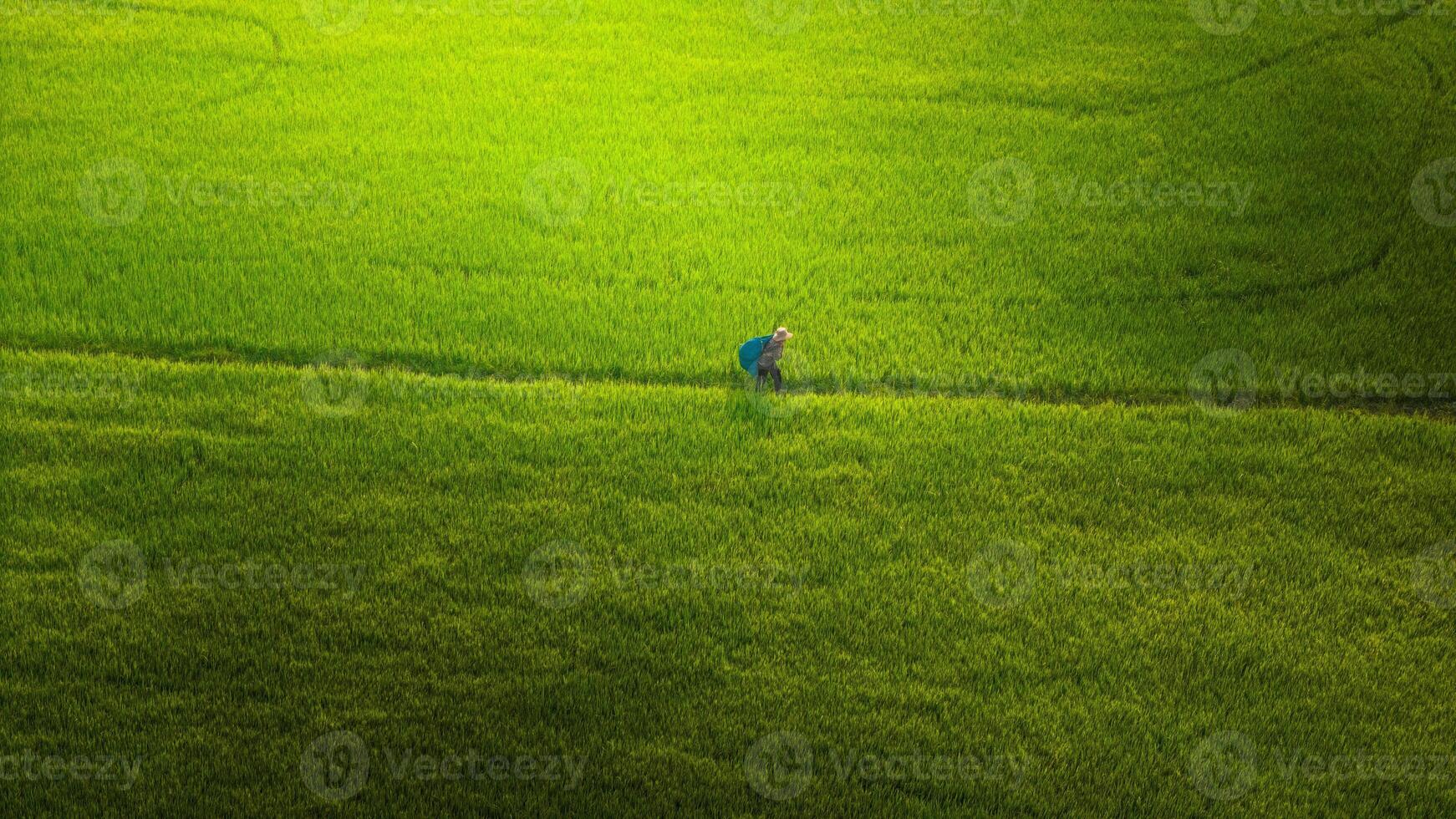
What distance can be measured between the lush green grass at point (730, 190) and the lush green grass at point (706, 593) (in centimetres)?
97

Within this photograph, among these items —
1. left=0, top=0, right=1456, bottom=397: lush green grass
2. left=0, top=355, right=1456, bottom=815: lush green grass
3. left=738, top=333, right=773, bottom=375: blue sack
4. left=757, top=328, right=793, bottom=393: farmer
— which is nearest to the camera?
left=0, top=355, right=1456, bottom=815: lush green grass

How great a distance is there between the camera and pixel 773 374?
8961mm

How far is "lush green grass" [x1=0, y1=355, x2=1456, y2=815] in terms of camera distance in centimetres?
591

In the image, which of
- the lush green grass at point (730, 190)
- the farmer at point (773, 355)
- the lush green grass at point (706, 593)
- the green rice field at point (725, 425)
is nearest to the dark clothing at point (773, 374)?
the farmer at point (773, 355)

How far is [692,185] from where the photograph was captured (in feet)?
40.6

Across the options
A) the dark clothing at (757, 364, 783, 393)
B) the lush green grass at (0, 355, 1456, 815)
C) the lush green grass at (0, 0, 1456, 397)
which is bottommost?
the lush green grass at (0, 355, 1456, 815)

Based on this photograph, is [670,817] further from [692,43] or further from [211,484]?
[692,43]

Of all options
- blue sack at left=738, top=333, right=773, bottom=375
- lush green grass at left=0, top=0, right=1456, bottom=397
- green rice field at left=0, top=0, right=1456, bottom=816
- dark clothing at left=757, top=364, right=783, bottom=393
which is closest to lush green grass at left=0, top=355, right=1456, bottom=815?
green rice field at left=0, top=0, right=1456, bottom=816

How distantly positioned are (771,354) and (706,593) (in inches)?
90.7

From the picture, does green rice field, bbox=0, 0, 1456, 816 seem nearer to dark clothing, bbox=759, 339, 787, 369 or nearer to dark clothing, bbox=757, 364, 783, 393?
dark clothing, bbox=757, 364, 783, 393

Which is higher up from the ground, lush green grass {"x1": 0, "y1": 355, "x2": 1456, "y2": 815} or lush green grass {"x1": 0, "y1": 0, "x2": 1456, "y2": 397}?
lush green grass {"x1": 0, "y1": 0, "x2": 1456, "y2": 397}

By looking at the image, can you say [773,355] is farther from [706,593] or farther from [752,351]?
[706,593]

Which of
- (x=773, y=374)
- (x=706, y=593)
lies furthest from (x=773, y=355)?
(x=706, y=593)

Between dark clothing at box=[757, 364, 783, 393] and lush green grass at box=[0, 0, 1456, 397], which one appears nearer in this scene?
dark clothing at box=[757, 364, 783, 393]
